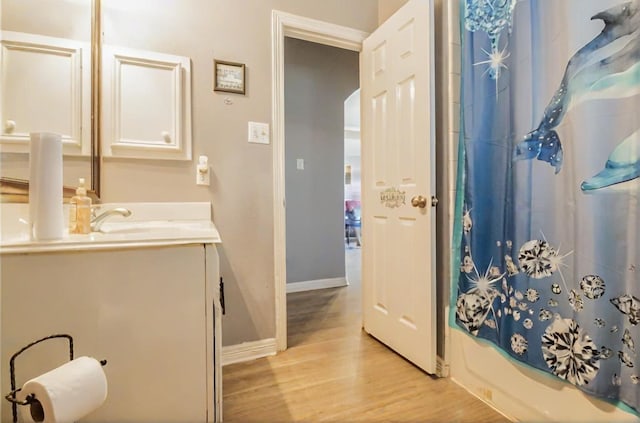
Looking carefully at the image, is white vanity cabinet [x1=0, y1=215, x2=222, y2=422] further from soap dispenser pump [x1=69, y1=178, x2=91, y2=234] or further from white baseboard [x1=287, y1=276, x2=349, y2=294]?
white baseboard [x1=287, y1=276, x2=349, y2=294]

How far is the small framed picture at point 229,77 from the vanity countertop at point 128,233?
66 cm

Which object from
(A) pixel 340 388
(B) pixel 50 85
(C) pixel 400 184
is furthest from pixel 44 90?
(A) pixel 340 388

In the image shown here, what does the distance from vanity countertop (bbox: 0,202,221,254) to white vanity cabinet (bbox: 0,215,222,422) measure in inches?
0.7

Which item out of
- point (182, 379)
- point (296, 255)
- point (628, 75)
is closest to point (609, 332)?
point (628, 75)

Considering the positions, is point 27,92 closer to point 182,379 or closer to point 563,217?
point 182,379

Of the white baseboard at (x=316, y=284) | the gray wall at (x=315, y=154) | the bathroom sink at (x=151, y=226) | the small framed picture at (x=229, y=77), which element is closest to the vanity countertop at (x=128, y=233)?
the bathroom sink at (x=151, y=226)

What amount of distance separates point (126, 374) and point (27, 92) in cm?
119

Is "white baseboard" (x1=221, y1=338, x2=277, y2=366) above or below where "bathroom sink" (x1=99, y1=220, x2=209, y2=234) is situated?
below

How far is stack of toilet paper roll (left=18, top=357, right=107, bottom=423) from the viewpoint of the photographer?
64cm

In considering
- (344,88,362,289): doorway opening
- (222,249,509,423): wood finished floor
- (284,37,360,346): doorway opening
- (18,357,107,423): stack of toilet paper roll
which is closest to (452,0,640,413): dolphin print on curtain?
(222,249,509,423): wood finished floor

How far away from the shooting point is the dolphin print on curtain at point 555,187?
888 mm

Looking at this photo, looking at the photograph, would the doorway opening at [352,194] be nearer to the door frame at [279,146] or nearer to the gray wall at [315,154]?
the gray wall at [315,154]

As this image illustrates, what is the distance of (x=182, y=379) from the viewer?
0.90 meters

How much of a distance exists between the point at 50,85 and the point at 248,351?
1.60 metres
